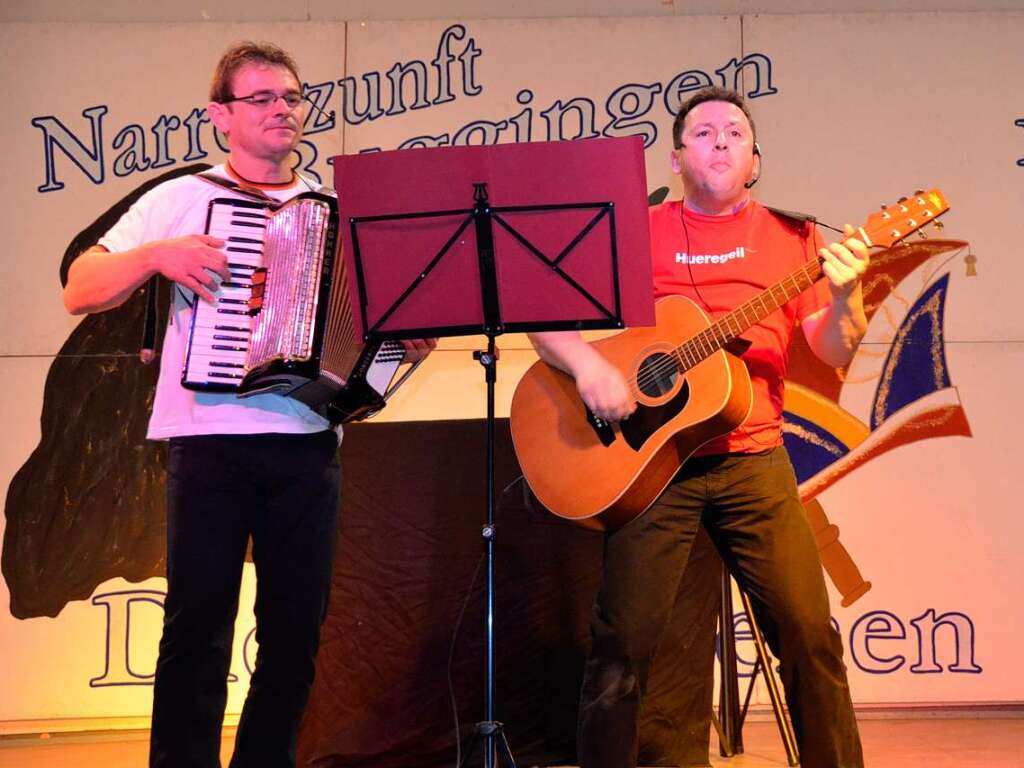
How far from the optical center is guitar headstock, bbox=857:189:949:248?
286cm

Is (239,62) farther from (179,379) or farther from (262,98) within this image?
(179,379)

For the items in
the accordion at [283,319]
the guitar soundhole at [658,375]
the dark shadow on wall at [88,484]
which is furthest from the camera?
the dark shadow on wall at [88,484]

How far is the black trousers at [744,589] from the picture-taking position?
2.73 meters

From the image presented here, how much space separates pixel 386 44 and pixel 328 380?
2.66 metres

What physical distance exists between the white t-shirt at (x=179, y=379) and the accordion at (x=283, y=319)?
0.24 feet

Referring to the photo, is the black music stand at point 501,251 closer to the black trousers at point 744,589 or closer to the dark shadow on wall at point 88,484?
the black trousers at point 744,589

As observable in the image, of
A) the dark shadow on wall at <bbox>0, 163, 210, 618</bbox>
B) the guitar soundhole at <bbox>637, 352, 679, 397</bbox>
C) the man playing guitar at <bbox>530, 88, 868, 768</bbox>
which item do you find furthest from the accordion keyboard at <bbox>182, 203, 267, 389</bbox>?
the dark shadow on wall at <bbox>0, 163, 210, 618</bbox>

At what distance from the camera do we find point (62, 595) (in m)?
4.65

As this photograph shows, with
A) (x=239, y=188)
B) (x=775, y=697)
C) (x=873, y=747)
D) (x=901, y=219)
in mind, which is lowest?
(x=873, y=747)

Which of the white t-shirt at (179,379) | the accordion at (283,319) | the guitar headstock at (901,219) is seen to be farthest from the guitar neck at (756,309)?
the white t-shirt at (179,379)

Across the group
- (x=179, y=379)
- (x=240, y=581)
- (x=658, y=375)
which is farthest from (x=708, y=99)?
(x=240, y=581)

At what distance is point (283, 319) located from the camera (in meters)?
2.69

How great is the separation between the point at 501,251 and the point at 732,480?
0.88 meters

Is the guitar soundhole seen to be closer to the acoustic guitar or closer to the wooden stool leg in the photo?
the acoustic guitar
